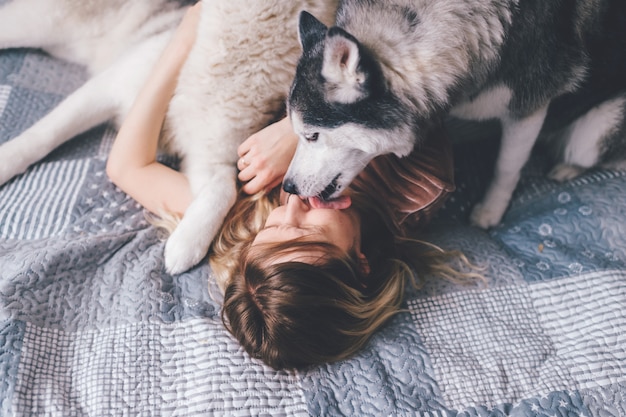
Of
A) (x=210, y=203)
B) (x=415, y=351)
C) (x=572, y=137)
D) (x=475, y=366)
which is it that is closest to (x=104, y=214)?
(x=210, y=203)

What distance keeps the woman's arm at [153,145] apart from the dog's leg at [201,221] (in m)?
0.11

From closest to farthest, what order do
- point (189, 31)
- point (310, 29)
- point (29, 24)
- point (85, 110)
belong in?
point (310, 29) → point (189, 31) → point (85, 110) → point (29, 24)

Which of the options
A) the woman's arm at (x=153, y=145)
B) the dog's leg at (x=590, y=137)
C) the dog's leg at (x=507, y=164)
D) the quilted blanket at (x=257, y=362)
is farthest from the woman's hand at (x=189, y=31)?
the dog's leg at (x=590, y=137)

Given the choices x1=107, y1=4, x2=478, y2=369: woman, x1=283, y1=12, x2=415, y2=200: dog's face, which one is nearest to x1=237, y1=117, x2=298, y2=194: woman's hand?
x1=107, y1=4, x2=478, y2=369: woman

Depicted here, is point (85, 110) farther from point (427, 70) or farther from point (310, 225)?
point (427, 70)

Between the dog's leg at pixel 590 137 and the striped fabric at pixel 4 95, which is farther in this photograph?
the striped fabric at pixel 4 95

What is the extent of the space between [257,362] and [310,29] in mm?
846

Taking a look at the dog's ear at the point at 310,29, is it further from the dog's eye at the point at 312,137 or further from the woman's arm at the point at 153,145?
the woman's arm at the point at 153,145

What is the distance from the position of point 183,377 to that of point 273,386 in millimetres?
217

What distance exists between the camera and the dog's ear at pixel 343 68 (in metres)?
1.12

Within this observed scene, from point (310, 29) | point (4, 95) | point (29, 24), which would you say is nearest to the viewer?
point (310, 29)

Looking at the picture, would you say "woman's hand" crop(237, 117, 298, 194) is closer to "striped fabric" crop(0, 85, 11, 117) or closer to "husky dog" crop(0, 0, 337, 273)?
"husky dog" crop(0, 0, 337, 273)

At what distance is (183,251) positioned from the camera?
1.44m

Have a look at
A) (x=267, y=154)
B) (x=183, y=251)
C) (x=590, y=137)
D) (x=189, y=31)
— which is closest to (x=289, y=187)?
(x=267, y=154)
